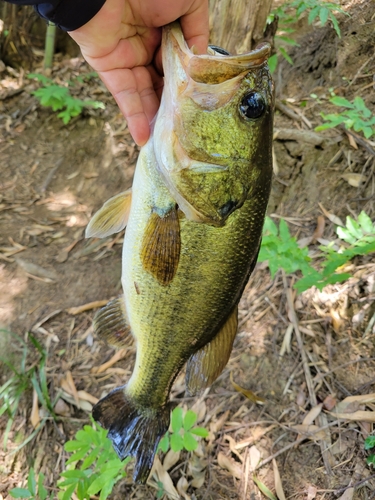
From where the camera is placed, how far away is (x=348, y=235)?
2.42 meters

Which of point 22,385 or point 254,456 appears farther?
point 22,385

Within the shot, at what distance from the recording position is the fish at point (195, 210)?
1424 millimetres

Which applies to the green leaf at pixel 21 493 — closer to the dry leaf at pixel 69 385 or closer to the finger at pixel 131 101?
the dry leaf at pixel 69 385

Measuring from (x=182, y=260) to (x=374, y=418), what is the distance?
1616 millimetres

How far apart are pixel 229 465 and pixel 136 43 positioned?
8.14ft

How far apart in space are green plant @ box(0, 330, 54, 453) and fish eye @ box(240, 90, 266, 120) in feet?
7.67

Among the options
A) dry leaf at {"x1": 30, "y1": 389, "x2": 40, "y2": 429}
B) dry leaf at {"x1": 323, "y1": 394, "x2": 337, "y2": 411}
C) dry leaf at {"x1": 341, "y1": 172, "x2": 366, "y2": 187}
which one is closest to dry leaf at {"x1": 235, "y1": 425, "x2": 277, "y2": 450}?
dry leaf at {"x1": 323, "y1": 394, "x2": 337, "y2": 411}

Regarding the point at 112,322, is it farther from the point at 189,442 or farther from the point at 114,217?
the point at 189,442

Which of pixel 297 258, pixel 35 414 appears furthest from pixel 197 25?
pixel 35 414

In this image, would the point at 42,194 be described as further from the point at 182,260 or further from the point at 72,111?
the point at 182,260

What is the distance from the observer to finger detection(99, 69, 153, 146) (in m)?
1.71

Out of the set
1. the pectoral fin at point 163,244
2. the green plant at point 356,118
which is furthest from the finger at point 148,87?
the green plant at point 356,118

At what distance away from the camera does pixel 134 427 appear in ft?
6.46

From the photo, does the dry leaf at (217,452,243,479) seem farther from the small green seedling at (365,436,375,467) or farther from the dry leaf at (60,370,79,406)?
the dry leaf at (60,370,79,406)
